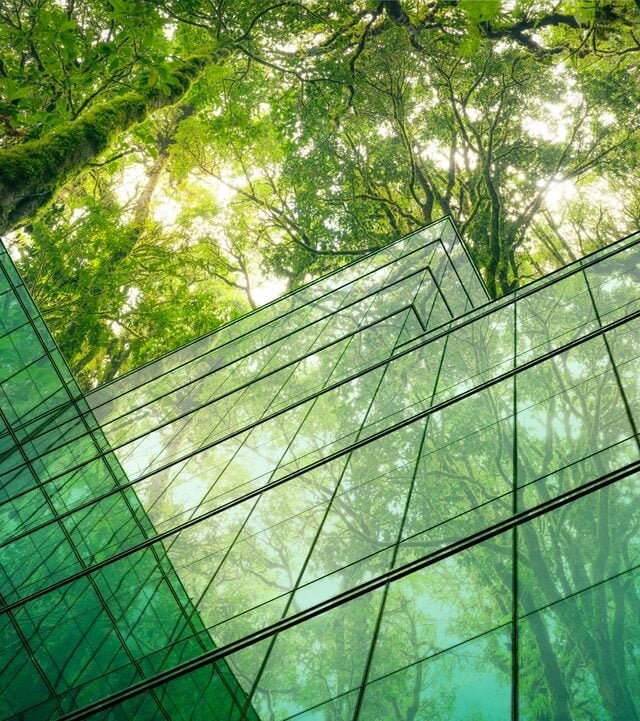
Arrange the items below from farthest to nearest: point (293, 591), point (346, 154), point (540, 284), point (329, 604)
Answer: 1. point (346, 154)
2. point (540, 284)
3. point (293, 591)
4. point (329, 604)

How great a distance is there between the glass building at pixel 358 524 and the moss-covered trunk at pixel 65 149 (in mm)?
3934

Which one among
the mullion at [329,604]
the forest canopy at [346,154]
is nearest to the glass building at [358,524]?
the mullion at [329,604]

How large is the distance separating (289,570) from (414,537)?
1.02 meters

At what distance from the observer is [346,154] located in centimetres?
1995

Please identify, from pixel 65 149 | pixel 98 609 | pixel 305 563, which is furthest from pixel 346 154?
pixel 305 563

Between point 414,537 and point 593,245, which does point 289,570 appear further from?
point 593,245

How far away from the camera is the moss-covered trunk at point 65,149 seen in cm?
966

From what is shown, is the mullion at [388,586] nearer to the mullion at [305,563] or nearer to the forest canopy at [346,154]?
the mullion at [305,563]

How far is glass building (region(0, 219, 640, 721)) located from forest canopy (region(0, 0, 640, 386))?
855 cm

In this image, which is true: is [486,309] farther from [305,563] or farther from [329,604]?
[329,604]

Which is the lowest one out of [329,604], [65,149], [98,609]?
[98,609]

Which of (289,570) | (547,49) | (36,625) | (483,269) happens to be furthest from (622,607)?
(547,49)

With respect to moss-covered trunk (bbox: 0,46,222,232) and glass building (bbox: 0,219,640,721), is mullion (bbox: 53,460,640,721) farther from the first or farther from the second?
moss-covered trunk (bbox: 0,46,222,232)

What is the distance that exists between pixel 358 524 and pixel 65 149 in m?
9.12
